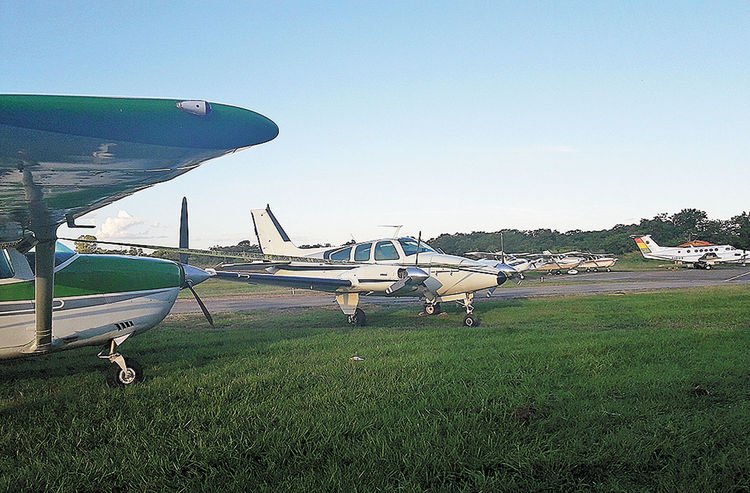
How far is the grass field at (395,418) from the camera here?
3678 millimetres

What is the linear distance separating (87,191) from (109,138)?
1540mm

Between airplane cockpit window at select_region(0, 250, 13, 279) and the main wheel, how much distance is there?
1505 mm

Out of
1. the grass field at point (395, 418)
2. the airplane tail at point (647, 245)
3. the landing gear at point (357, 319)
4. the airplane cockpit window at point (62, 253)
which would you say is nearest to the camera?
the grass field at point (395, 418)

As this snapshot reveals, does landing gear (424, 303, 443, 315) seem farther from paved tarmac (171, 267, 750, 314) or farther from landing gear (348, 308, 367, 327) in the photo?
paved tarmac (171, 267, 750, 314)

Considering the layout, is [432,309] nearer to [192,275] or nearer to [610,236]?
[192,275]

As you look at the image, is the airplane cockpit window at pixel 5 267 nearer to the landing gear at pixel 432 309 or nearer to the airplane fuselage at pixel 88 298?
the airplane fuselage at pixel 88 298

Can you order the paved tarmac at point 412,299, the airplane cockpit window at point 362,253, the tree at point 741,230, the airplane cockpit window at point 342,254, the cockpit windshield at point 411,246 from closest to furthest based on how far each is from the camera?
the cockpit windshield at point 411,246, the airplane cockpit window at point 362,253, the airplane cockpit window at point 342,254, the paved tarmac at point 412,299, the tree at point 741,230

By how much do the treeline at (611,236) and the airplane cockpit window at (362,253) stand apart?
2232 inches

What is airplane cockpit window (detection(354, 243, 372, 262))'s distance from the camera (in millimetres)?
15766

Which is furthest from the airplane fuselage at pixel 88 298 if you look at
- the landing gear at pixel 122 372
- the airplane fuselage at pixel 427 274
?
the airplane fuselage at pixel 427 274

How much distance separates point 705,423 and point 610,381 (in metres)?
1.55

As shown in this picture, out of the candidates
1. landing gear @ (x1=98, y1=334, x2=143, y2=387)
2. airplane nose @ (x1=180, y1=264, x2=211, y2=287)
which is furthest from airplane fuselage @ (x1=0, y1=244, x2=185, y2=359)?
landing gear @ (x1=98, y1=334, x2=143, y2=387)

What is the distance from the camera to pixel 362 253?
1585 cm

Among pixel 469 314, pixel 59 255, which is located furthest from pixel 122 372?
pixel 469 314
